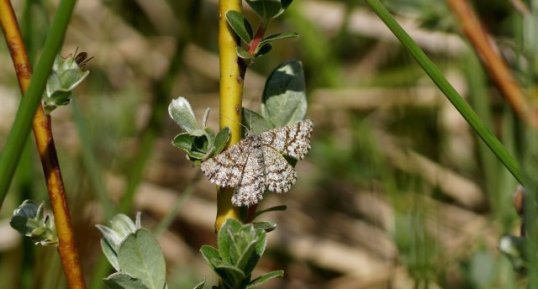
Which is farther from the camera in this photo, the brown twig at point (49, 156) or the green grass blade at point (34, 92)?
the brown twig at point (49, 156)

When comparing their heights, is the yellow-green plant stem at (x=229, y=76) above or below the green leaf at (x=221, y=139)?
above

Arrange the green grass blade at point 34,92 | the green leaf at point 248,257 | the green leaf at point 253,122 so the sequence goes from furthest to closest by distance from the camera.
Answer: the green leaf at point 253,122, the green leaf at point 248,257, the green grass blade at point 34,92

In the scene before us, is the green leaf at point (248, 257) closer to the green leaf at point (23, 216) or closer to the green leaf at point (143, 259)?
the green leaf at point (143, 259)

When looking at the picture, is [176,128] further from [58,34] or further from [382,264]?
[58,34]

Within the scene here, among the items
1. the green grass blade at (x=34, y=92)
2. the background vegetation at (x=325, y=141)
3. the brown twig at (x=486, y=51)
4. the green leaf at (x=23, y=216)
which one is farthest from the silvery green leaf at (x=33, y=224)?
the brown twig at (x=486, y=51)

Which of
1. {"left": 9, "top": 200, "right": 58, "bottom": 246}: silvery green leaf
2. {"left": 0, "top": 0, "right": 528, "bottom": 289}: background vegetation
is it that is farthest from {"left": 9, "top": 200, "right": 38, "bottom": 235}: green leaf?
{"left": 0, "top": 0, "right": 528, "bottom": 289}: background vegetation

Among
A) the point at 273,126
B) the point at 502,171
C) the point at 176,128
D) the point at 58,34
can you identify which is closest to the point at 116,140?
the point at 176,128

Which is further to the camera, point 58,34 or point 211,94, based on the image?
point 211,94

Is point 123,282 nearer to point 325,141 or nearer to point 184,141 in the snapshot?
point 184,141
